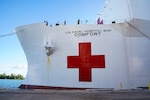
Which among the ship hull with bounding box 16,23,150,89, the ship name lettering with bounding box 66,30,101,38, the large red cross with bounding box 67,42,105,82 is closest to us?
the ship hull with bounding box 16,23,150,89

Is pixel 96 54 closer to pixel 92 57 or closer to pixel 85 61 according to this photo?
pixel 92 57

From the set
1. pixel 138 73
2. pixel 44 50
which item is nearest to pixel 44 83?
pixel 44 50

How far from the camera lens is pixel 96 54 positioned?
848 centimetres

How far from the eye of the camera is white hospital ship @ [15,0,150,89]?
8.30m

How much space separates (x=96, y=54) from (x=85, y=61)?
20.7 inches

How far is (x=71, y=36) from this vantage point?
8.82m

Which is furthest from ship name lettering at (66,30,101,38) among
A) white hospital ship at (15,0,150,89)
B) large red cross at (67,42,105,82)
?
large red cross at (67,42,105,82)

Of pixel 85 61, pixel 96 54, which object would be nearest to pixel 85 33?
pixel 96 54

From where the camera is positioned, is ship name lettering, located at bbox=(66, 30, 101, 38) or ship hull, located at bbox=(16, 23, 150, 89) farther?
ship name lettering, located at bbox=(66, 30, 101, 38)

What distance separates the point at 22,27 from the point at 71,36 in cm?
241

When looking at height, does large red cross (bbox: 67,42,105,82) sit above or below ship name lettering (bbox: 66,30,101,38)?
below

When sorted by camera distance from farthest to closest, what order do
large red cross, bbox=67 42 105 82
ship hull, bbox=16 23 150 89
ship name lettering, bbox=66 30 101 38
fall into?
1. ship name lettering, bbox=66 30 101 38
2. large red cross, bbox=67 42 105 82
3. ship hull, bbox=16 23 150 89

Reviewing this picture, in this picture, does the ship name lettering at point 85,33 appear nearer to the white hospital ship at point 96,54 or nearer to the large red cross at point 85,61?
Answer: the white hospital ship at point 96,54

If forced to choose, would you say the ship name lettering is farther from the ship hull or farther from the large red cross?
the large red cross
